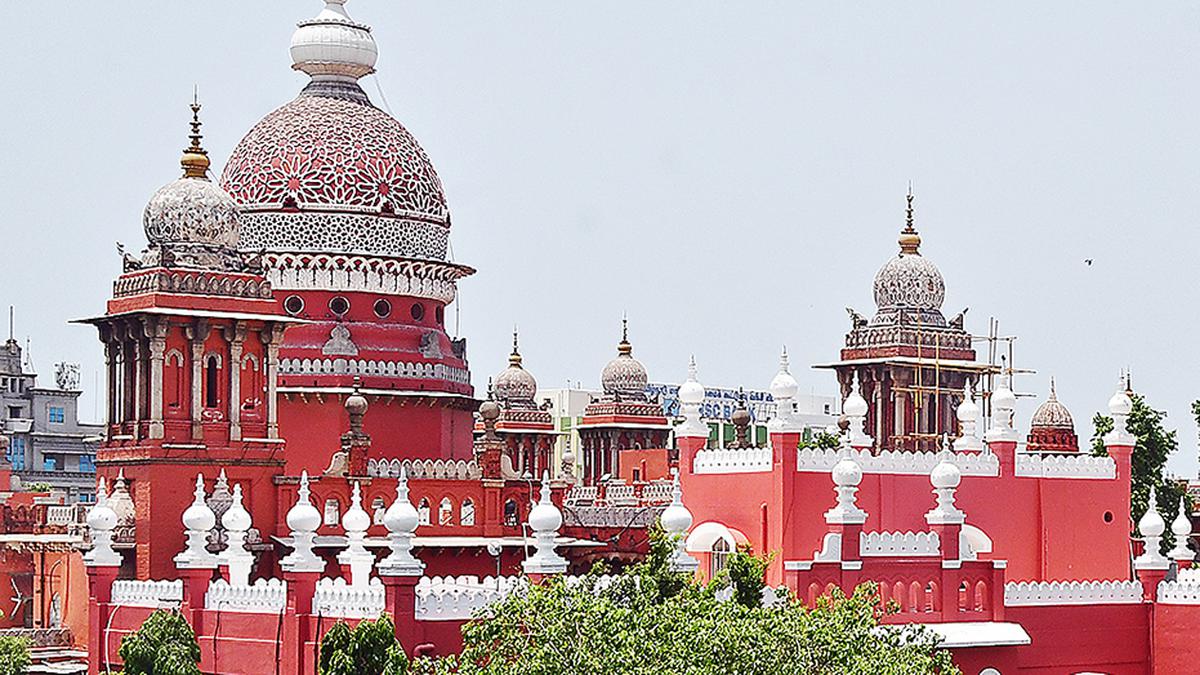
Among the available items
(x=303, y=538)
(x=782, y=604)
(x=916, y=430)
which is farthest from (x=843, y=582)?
(x=916, y=430)

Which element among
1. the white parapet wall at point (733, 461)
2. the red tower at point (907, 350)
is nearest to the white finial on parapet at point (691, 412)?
the white parapet wall at point (733, 461)

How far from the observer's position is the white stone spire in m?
38.2

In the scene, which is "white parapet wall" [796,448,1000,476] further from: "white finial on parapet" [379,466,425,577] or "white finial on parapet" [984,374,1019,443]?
"white finial on parapet" [379,466,425,577]

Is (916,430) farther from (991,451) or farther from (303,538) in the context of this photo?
(303,538)

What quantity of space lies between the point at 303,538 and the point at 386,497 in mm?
7025

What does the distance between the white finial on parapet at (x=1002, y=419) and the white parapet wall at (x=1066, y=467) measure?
505mm

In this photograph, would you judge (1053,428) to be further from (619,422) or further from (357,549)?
(357,549)

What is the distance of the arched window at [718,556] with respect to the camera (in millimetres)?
32656

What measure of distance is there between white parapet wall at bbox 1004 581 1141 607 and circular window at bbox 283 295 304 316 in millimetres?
11817

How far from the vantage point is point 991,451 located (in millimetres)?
34625

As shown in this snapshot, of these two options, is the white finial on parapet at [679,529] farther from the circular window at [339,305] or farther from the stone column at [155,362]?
the circular window at [339,305]

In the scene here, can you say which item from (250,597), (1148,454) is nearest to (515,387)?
(1148,454)

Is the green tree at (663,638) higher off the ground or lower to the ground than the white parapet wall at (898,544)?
lower

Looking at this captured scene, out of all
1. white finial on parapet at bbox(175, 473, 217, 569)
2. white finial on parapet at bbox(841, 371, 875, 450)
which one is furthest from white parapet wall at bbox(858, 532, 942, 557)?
white finial on parapet at bbox(175, 473, 217, 569)
